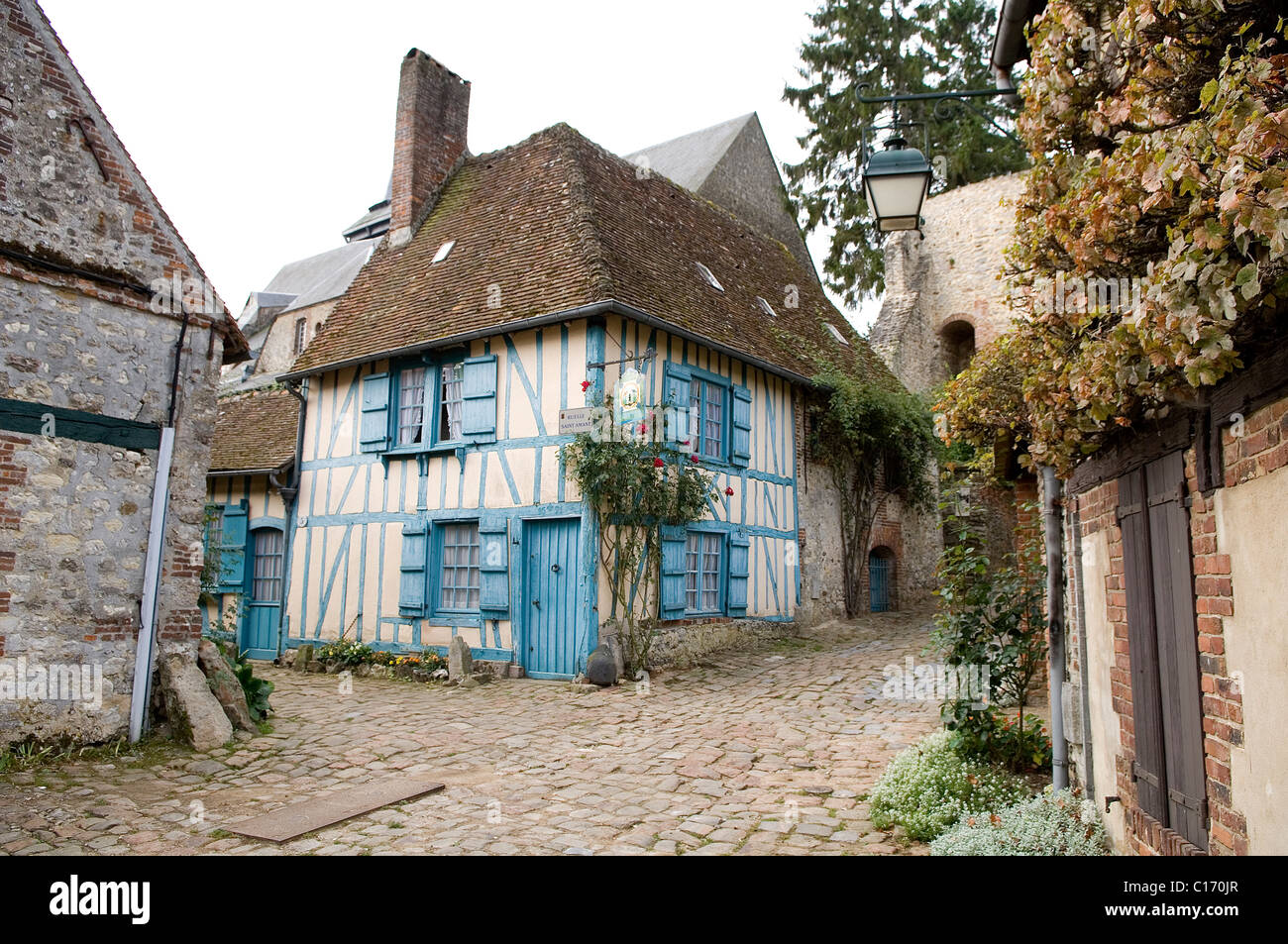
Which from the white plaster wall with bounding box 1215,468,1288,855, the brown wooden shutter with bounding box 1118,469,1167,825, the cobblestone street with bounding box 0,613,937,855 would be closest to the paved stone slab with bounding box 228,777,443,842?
the cobblestone street with bounding box 0,613,937,855

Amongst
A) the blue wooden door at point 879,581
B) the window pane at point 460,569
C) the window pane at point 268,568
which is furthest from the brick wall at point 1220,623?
the blue wooden door at point 879,581

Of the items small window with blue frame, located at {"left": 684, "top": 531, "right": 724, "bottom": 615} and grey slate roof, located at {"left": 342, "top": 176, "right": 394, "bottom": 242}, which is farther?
grey slate roof, located at {"left": 342, "top": 176, "right": 394, "bottom": 242}

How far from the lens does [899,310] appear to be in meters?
19.4

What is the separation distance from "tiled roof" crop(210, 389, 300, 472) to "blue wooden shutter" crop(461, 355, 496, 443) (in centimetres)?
378

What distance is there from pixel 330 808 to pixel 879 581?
12.6 meters

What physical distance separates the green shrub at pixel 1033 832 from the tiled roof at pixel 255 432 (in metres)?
11.5

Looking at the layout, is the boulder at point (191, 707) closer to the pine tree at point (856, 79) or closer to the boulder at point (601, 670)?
the boulder at point (601, 670)

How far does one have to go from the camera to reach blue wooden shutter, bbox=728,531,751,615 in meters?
11.9

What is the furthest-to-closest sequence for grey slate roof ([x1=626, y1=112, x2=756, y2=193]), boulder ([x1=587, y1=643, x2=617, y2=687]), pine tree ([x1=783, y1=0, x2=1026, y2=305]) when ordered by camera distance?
pine tree ([x1=783, y1=0, x2=1026, y2=305]) → grey slate roof ([x1=626, y1=112, x2=756, y2=193]) → boulder ([x1=587, y1=643, x2=617, y2=687])

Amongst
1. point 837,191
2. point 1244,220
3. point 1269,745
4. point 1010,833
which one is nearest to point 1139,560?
point 1269,745

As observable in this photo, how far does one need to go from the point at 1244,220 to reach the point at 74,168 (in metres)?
7.61

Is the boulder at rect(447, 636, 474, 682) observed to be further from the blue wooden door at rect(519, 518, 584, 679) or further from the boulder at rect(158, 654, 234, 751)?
the boulder at rect(158, 654, 234, 751)

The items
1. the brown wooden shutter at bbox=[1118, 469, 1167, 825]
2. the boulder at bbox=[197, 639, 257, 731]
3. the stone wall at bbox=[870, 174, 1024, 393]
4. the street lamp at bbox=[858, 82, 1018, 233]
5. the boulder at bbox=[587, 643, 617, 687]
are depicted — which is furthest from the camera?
the stone wall at bbox=[870, 174, 1024, 393]
